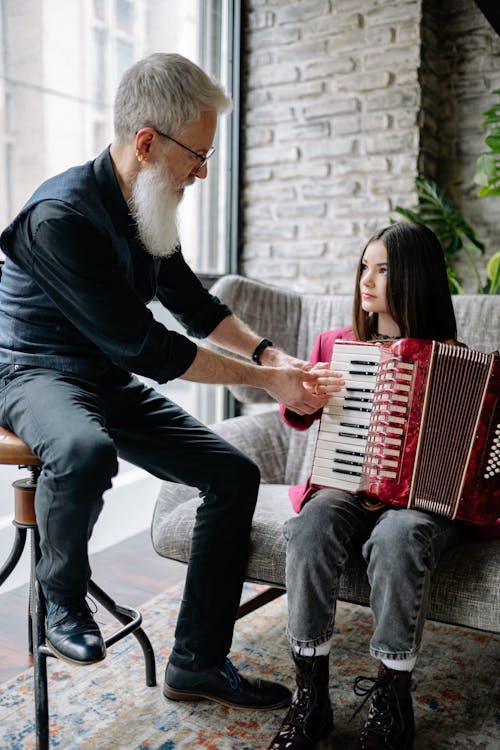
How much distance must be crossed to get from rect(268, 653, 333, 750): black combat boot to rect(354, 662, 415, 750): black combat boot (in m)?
0.10

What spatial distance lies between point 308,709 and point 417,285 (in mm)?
1028

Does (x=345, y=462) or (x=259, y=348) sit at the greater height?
(x=259, y=348)

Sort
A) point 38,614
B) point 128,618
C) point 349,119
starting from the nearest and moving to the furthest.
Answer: point 38,614, point 128,618, point 349,119

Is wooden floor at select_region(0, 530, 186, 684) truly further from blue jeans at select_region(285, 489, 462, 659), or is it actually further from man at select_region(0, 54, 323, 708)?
blue jeans at select_region(285, 489, 462, 659)

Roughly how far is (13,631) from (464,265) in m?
2.50

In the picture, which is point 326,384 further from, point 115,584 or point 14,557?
point 115,584

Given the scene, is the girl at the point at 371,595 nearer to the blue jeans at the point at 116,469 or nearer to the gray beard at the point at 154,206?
the blue jeans at the point at 116,469

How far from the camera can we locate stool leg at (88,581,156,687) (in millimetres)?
1667

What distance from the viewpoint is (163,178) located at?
1.64m

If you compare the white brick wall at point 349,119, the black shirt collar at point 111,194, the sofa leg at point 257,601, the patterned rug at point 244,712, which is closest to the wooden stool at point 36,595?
the patterned rug at point 244,712

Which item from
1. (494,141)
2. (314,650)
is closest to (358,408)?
(314,650)

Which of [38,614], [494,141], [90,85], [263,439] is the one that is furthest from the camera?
[90,85]

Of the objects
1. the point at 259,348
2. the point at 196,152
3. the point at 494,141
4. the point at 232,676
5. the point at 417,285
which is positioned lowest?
the point at 232,676

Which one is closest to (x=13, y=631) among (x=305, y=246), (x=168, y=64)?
(x=168, y=64)
